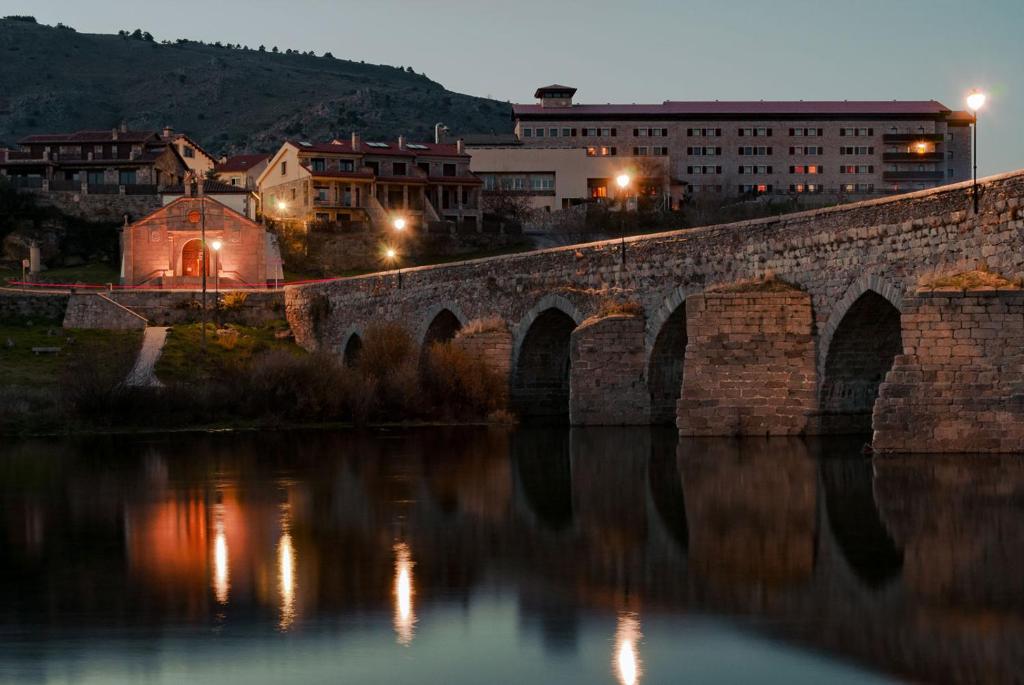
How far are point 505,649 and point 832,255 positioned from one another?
57.3 ft

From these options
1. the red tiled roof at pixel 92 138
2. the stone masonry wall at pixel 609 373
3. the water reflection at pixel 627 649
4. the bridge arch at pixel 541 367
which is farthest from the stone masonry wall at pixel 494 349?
the red tiled roof at pixel 92 138

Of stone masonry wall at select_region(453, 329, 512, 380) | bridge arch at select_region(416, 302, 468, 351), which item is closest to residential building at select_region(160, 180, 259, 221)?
bridge arch at select_region(416, 302, 468, 351)

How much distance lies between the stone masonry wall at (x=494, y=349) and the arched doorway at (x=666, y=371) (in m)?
6.85

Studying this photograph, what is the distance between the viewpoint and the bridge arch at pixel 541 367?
135 ft

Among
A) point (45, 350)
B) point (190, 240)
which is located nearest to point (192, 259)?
point (190, 240)

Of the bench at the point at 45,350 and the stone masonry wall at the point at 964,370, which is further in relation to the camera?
the bench at the point at 45,350

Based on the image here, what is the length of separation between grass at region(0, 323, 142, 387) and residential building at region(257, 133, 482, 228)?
27.4m

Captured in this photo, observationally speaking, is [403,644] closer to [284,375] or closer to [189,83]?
[284,375]

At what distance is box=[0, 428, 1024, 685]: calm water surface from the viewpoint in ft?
40.9

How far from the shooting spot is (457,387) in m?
40.5

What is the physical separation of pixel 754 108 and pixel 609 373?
263ft

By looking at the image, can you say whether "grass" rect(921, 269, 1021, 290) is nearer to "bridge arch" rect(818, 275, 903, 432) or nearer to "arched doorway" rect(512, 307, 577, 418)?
"bridge arch" rect(818, 275, 903, 432)

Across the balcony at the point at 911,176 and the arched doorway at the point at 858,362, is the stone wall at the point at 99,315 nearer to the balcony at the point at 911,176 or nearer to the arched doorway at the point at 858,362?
the arched doorway at the point at 858,362

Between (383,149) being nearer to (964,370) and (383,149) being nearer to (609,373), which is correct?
(609,373)
